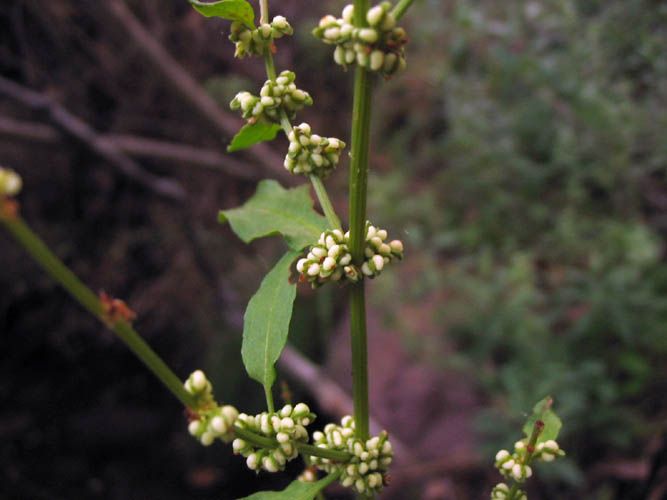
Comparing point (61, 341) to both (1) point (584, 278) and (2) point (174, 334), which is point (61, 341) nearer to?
(2) point (174, 334)

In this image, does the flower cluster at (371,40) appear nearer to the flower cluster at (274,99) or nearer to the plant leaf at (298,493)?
the flower cluster at (274,99)

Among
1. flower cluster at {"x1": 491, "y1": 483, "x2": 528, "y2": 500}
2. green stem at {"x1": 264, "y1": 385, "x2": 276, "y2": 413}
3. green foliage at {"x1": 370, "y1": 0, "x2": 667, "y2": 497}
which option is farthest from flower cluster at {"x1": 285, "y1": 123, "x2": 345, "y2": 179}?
green foliage at {"x1": 370, "y1": 0, "x2": 667, "y2": 497}

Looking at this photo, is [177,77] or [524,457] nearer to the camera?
[524,457]

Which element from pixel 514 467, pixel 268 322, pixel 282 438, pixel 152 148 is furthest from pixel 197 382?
pixel 152 148

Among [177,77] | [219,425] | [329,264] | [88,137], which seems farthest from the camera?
[177,77]

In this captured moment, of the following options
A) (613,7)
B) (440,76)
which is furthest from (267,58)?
(440,76)

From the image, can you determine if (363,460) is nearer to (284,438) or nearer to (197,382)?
(284,438)
